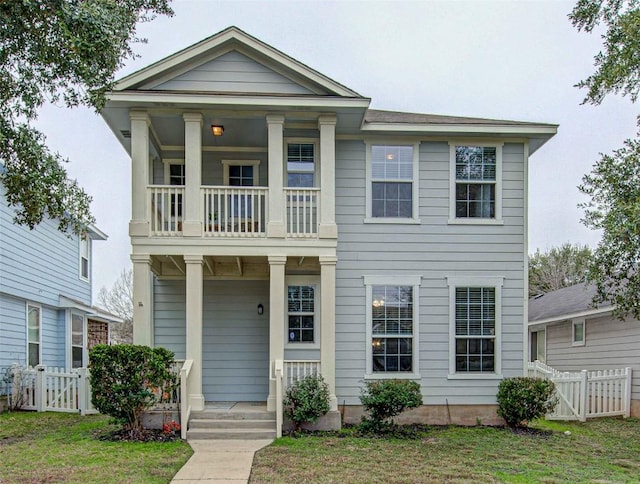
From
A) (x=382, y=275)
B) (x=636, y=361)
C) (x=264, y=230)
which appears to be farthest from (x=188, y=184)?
(x=636, y=361)

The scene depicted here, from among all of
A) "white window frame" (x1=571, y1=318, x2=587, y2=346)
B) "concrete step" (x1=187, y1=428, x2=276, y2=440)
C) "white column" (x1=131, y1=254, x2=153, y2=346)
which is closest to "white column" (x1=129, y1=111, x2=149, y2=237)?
"white column" (x1=131, y1=254, x2=153, y2=346)

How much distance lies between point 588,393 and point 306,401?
21.3ft

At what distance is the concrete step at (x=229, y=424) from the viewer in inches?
348

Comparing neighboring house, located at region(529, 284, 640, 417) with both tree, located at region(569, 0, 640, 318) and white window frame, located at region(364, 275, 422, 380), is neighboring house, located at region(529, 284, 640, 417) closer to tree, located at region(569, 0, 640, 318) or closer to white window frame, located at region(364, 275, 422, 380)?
tree, located at region(569, 0, 640, 318)

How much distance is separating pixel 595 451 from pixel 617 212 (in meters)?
3.58

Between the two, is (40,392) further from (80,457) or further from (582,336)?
(582,336)

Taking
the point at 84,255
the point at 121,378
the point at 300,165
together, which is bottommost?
the point at 121,378

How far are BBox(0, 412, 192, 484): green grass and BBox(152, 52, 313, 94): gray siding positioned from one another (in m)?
6.00

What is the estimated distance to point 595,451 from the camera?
8203mm

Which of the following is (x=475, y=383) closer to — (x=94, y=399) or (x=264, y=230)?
(x=264, y=230)

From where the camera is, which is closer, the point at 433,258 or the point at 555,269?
the point at 433,258

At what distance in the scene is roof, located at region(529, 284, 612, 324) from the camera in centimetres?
1430

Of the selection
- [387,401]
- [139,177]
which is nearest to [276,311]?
[387,401]

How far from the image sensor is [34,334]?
14.1 metres
